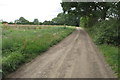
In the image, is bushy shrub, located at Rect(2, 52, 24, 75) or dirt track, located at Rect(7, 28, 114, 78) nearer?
dirt track, located at Rect(7, 28, 114, 78)

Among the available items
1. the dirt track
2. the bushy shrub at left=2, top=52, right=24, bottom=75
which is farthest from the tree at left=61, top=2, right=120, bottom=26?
the bushy shrub at left=2, top=52, right=24, bottom=75

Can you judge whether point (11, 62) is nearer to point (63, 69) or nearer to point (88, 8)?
point (63, 69)

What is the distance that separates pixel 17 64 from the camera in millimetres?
8164

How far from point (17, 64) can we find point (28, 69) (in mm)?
747

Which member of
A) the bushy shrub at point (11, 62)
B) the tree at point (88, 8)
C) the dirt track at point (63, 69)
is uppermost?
the tree at point (88, 8)

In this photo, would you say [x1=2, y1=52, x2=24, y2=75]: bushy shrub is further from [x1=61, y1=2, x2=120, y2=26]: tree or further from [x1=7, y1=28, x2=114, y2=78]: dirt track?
[x1=61, y1=2, x2=120, y2=26]: tree

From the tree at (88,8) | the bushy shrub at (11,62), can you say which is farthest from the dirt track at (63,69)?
the tree at (88,8)

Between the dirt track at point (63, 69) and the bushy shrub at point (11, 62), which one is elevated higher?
the bushy shrub at point (11, 62)

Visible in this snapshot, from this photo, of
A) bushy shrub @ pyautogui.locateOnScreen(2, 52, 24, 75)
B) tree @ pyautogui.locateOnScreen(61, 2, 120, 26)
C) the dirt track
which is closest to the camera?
the dirt track

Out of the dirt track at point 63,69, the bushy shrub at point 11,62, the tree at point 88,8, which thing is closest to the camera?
the dirt track at point 63,69

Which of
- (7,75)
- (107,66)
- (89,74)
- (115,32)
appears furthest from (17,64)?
(115,32)

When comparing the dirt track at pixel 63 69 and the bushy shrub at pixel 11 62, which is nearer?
the dirt track at pixel 63 69

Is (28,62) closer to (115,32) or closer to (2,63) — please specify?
(2,63)

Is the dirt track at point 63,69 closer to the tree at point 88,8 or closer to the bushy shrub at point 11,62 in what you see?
the bushy shrub at point 11,62
